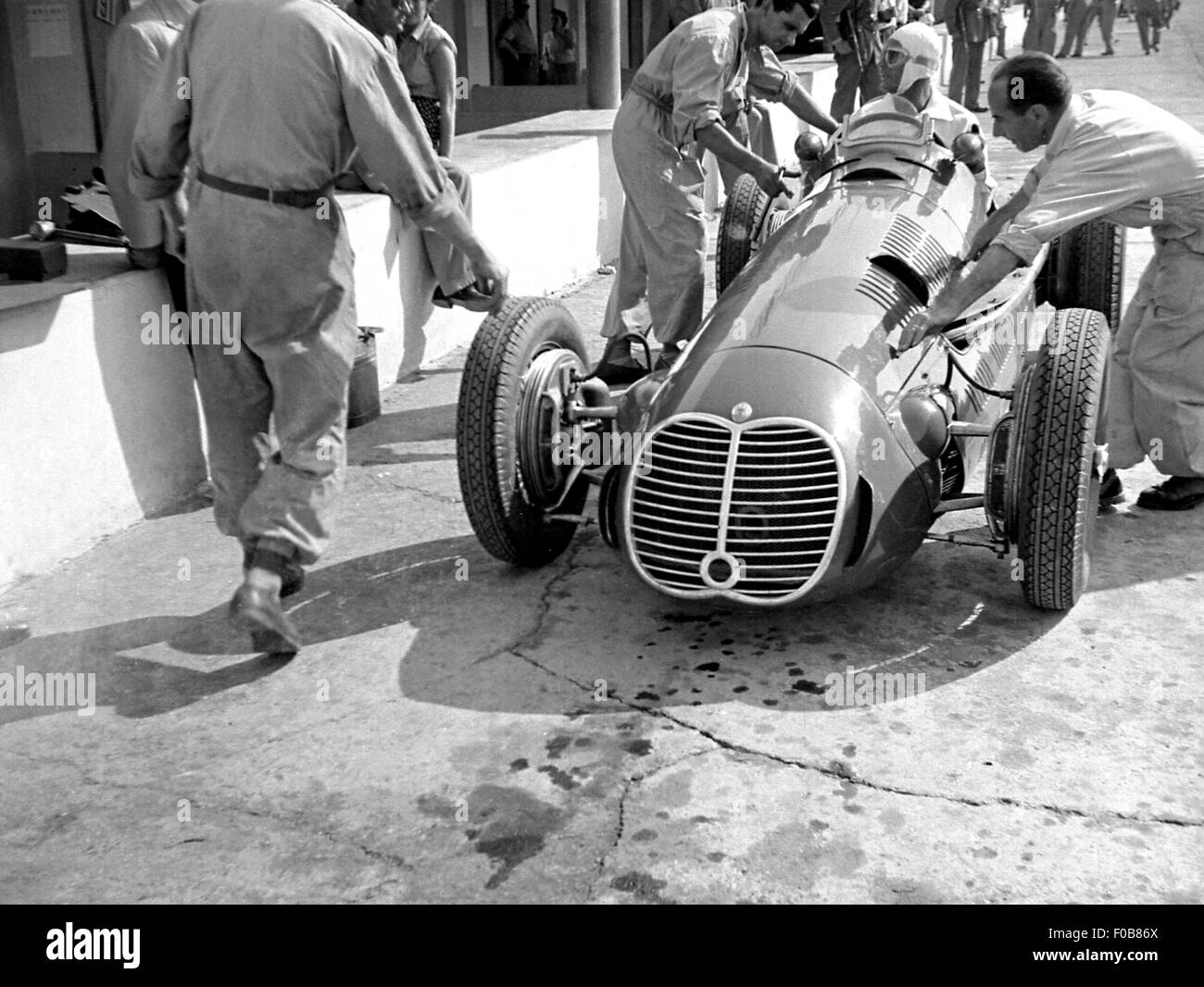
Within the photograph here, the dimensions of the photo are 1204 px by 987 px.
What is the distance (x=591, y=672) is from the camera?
3922 millimetres

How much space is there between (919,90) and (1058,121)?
163 cm

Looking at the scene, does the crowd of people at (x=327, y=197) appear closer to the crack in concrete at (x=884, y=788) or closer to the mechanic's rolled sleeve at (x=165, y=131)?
the mechanic's rolled sleeve at (x=165, y=131)

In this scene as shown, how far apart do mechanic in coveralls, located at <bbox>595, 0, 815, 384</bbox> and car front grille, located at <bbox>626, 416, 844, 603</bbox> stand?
2.23 metres

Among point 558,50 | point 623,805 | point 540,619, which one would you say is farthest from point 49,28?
point 558,50

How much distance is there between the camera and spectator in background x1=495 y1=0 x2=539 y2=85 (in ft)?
55.8

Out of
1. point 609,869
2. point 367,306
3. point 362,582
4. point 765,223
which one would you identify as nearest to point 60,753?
point 362,582

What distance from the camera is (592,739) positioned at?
3.55 m

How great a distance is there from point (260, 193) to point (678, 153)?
2826 mm

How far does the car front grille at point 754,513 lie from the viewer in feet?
12.5

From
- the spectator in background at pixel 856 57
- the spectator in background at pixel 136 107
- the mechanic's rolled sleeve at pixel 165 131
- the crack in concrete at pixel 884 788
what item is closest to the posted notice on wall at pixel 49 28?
the spectator in background at pixel 136 107

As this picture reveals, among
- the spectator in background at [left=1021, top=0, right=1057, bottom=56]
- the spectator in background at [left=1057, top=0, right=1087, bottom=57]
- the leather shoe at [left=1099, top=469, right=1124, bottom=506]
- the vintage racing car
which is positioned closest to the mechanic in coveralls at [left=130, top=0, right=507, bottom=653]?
the vintage racing car

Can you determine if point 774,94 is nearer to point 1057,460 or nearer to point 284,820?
point 1057,460

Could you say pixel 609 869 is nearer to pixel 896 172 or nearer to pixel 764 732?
pixel 764 732

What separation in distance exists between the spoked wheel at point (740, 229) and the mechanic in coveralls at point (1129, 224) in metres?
1.62
